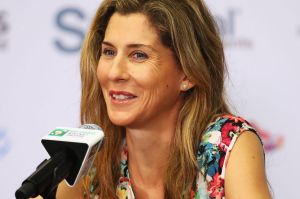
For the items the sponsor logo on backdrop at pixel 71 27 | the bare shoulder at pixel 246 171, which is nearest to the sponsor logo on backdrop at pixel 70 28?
the sponsor logo on backdrop at pixel 71 27

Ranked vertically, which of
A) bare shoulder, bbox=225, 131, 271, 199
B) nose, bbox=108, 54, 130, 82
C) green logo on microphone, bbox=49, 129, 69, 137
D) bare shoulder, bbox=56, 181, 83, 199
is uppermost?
nose, bbox=108, 54, 130, 82

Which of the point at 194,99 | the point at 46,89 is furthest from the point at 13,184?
the point at 194,99

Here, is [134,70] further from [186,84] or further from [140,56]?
[186,84]

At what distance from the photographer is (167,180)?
1.64 m

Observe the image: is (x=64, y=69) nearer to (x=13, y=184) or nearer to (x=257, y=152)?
(x=13, y=184)

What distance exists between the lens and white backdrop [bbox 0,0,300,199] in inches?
76.6

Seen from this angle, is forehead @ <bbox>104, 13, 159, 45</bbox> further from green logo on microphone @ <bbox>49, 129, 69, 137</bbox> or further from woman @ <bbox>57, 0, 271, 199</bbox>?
green logo on microphone @ <bbox>49, 129, 69, 137</bbox>

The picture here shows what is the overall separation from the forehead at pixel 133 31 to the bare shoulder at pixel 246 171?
1.24 ft

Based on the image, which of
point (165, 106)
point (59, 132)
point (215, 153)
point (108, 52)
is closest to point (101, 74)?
point (108, 52)

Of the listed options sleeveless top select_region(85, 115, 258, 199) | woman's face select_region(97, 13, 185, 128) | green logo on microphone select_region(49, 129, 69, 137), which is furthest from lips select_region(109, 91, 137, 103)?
green logo on microphone select_region(49, 129, 69, 137)

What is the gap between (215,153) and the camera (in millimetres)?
1568

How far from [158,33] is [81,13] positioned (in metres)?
0.62

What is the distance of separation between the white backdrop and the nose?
0.54 metres

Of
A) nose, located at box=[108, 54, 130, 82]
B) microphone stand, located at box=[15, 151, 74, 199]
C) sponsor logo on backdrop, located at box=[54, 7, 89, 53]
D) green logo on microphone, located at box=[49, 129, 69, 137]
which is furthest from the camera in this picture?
sponsor logo on backdrop, located at box=[54, 7, 89, 53]
